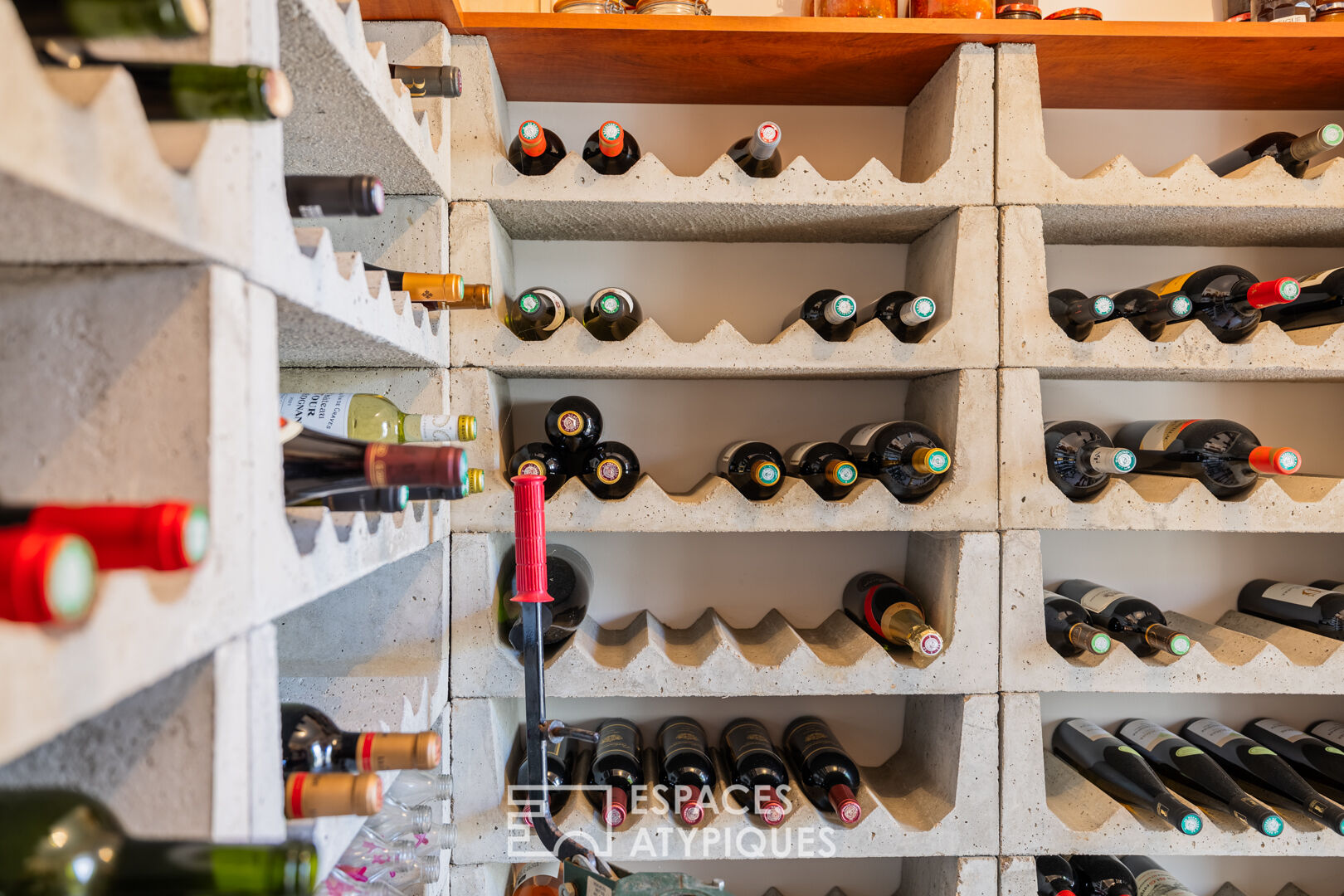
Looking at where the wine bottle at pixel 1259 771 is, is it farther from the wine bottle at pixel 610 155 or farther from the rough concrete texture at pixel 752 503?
the wine bottle at pixel 610 155

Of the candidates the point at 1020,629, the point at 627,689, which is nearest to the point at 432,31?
the point at 627,689

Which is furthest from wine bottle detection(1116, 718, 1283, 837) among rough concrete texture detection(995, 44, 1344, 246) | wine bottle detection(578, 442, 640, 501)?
wine bottle detection(578, 442, 640, 501)

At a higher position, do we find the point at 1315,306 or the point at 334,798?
the point at 1315,306

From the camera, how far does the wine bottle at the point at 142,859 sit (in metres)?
0.42

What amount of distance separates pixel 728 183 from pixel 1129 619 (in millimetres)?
1046

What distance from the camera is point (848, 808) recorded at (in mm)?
1209

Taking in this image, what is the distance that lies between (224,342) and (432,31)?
0.87 metres

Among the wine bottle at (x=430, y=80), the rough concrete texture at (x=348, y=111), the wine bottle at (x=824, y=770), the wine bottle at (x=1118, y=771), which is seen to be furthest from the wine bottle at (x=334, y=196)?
the wine bottle at (x=1118, y=771)

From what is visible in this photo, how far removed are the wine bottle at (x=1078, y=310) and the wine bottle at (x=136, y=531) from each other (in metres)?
1.31

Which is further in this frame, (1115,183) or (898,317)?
(898,317)

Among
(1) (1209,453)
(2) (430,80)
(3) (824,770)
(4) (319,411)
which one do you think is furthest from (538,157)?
(1) (1209,453)

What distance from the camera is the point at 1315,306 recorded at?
4.56 feet

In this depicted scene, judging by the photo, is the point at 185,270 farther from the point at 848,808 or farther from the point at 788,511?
the point at 848,808

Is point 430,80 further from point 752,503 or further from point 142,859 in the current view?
point 142,859
